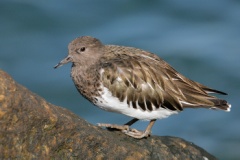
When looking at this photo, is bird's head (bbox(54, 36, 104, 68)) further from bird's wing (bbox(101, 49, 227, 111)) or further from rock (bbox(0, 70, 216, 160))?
rock (bbox(0, 70, 216, 160))

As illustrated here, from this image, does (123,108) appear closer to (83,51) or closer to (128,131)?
(128,131)

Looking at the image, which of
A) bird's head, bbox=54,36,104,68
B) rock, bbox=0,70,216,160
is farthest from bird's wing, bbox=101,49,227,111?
rock, bbox=0,70,216,160

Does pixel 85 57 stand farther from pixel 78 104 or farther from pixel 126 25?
pixel 126 25

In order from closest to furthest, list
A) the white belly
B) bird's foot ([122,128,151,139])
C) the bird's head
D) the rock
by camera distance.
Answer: the rock
bird's foot ([122,128,151,139])
the white belly
the bird's head

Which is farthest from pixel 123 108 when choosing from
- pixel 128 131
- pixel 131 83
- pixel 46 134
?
pixel 46 134

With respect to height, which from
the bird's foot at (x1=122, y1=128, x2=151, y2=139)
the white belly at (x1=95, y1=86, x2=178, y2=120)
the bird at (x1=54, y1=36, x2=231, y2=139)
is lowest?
the bird's foot at (x1=122, y1=128, x2=151, y2=139)

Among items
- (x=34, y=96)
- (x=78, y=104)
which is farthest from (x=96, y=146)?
(x=78, y=104)
